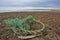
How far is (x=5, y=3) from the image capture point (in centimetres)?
284

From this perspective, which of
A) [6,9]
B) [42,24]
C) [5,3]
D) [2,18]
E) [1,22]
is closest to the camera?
[42,24]

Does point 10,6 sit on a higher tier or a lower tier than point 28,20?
lower

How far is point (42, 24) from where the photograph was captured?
1.77m

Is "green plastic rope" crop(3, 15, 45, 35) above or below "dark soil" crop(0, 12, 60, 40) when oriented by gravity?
above

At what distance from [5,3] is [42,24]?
1263mm

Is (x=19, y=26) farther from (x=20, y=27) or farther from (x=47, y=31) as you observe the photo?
(x=47, y=31)

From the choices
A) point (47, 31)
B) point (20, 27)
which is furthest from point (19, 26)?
point (47, 31)

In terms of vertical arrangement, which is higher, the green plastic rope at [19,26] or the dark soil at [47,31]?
the green plastic rope at [19,26]

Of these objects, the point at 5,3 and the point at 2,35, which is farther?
the point at 5,3

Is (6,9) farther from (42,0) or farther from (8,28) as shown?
(8,28)

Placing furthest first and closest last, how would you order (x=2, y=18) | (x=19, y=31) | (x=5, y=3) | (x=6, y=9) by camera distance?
(x=5, y=3)
(x=6, y=9)
(x=2, y=18)
(x=19, y=31)

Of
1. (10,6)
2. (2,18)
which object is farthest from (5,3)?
(2,18)

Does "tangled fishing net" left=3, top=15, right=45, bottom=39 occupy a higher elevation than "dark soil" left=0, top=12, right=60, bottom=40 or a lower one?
higher

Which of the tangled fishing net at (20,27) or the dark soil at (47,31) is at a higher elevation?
the tangled fishing net at (20,27)
